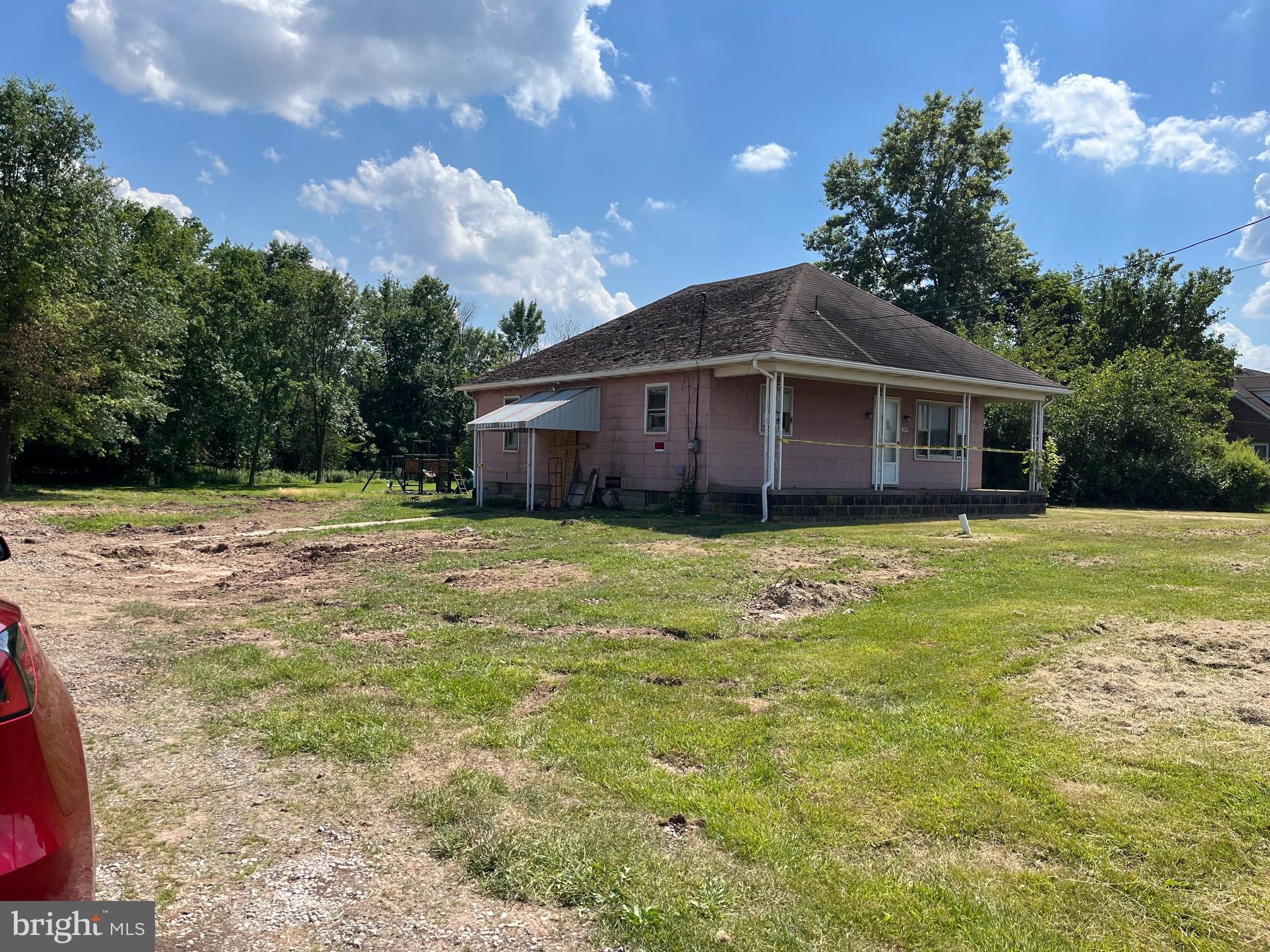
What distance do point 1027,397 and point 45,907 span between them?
22.8 m

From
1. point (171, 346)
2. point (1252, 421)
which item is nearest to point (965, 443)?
point (171, 346)

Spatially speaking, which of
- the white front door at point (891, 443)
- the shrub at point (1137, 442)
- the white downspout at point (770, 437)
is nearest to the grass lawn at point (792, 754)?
the white downspout at point (770, 437)

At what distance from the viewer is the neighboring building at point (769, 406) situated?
1620 cm

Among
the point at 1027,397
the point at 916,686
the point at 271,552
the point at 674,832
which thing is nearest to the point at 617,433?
the point at 271,552

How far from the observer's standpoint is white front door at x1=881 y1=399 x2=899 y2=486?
1955 centimetres

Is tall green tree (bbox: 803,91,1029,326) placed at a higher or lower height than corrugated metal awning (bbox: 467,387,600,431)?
higher

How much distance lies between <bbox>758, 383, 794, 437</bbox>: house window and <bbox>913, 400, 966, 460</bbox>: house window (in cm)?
455

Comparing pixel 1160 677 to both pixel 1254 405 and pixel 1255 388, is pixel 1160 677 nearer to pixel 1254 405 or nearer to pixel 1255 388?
pixel 1254 405

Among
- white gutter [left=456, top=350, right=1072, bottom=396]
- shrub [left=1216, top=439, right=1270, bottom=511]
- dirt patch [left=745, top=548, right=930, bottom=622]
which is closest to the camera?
dirt patch [left=745, top=548, right=930, bottom=622]

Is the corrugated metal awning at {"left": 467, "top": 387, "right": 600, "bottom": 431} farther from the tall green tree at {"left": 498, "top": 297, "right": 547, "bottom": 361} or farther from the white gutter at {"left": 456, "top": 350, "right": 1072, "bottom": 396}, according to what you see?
the tall green tree at {"left": 498, "top": 297, "right": 547, "bottom": 361}

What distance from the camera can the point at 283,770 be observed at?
3.62m

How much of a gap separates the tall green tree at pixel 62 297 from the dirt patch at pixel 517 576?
17.5 metres

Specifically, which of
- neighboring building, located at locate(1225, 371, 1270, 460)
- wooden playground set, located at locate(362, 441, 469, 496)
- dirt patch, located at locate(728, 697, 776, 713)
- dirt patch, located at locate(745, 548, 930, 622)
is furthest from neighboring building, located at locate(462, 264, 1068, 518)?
neighboring building, located at locate(1225, 371, 1270, 460)

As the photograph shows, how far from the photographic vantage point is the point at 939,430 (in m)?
21.0
